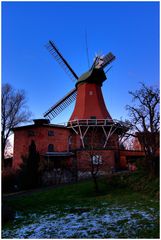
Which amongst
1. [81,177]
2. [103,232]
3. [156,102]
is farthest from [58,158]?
[103,232]

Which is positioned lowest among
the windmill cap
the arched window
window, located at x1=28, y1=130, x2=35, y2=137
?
the arched window

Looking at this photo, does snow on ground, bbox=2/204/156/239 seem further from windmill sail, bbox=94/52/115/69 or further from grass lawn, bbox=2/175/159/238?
windmill sail, bbox=94/52/115/69

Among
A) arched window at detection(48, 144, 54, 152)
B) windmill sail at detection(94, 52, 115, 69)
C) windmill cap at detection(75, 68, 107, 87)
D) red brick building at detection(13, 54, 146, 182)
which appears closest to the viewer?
red brick building at detection(13, 54, 146, 182)

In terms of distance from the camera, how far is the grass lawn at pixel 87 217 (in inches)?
319

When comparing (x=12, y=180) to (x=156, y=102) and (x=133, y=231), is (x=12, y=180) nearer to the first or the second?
(x=156, y=102)

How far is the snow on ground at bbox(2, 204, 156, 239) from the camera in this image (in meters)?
8.06

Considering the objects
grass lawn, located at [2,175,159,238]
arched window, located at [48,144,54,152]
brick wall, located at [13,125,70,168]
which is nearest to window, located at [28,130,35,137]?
brick wall, located at [13,125,70,168]

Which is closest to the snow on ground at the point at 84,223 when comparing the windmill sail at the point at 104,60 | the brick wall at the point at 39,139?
the brick wall at the point at 39,139

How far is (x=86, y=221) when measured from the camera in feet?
31.0

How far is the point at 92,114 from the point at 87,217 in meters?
19.5

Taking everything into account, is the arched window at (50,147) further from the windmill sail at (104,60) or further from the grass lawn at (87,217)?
the grass lawn at (87,217)

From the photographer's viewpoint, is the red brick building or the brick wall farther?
the brick wall

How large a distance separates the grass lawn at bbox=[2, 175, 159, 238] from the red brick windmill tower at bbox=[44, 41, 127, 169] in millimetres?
12341

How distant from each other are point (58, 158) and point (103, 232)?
67.9 feet
